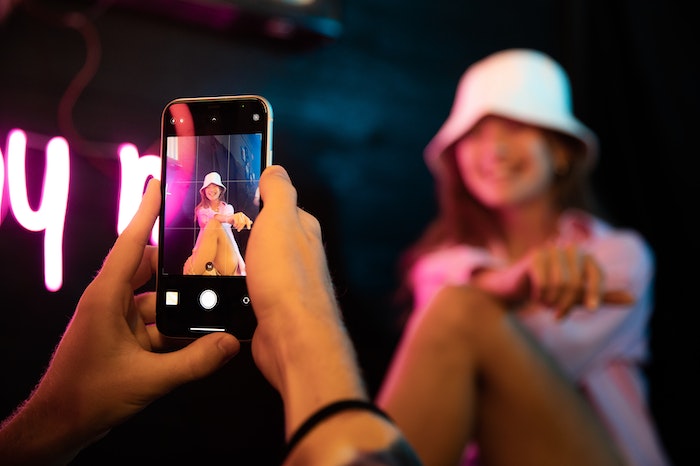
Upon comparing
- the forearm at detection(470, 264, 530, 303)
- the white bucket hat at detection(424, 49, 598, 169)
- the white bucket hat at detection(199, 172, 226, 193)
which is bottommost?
the forearm at detection(470, 264, 530, 303)

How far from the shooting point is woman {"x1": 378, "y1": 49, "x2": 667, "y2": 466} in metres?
0.86

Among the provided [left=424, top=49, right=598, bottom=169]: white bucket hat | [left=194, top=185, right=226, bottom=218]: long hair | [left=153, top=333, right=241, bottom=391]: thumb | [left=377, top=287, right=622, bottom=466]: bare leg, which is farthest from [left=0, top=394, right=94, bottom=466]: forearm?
[left=424, top=49, right=598, bottom=169]: white bucket hat

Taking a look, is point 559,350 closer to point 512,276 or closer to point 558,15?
point 512,276

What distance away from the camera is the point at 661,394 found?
4.03 ft

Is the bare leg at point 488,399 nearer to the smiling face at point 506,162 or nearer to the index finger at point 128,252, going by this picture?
the smiling face at point 506,162

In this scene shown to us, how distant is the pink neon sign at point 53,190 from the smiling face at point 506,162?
0.66 m

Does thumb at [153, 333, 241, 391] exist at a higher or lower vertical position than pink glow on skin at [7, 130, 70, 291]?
lower

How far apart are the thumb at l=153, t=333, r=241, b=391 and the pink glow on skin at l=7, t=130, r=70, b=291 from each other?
0.30 metres

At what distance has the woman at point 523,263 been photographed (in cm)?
86

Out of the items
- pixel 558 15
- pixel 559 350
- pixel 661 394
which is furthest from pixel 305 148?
pixel 661 394

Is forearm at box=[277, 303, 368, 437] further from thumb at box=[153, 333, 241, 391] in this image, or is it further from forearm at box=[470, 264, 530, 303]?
forearm at box=[470, 264, 530, 303]

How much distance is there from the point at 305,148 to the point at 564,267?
0.47 m

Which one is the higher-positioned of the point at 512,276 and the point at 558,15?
the point at 558,15

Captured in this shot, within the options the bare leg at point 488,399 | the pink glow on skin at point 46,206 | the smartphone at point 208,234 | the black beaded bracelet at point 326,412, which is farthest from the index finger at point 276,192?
the bare leg at point 488,399
